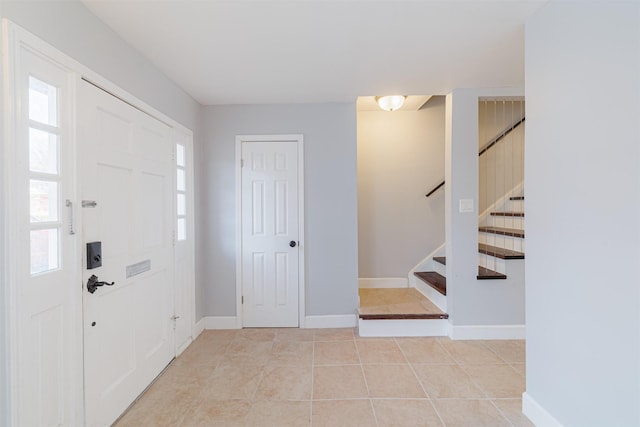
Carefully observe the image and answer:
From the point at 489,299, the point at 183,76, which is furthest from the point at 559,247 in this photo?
the point at 183,76

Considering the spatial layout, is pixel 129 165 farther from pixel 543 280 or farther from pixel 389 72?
pixel 543 280

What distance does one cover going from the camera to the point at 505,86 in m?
2.82

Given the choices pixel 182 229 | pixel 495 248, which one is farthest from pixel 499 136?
pixel 182 229

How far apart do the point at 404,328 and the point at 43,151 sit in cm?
308

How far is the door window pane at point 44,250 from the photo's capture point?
133cm

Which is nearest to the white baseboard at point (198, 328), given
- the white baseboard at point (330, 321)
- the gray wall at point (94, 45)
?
the white baseboard at point (330, 321)

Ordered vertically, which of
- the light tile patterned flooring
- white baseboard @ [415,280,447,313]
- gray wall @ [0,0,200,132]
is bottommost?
the light tile patterned flooring

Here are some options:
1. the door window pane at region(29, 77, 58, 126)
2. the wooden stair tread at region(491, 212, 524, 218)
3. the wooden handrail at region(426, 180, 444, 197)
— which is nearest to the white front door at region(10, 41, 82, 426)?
the door window pane at region(29, 77, 58, 126)

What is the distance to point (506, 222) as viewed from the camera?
3537 millimetres

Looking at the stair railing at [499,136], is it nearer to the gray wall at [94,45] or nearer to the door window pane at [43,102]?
the gray wall at [94,45]

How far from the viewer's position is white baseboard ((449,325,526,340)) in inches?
113

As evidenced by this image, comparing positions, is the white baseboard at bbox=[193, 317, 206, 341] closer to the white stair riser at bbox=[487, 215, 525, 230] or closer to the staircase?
the staircase

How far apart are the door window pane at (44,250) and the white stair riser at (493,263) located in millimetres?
3437

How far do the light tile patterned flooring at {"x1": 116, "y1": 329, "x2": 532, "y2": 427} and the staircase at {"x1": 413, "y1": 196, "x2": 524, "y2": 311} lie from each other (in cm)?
65
